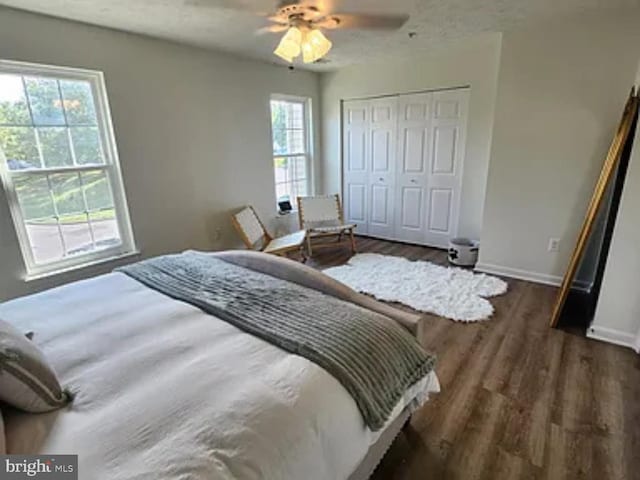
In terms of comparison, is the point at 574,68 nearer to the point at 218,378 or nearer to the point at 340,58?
the point at 340,58

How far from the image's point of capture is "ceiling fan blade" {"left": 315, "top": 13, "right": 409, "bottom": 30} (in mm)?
2606

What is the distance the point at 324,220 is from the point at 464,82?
2.34 meters

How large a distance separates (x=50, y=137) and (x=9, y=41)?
650mm

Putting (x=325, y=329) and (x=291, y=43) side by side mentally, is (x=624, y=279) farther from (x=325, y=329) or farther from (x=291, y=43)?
(x=291, y=43)

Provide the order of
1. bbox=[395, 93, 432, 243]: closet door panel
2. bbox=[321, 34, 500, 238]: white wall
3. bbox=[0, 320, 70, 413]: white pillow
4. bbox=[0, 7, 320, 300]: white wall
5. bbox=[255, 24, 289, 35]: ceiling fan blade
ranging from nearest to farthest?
bbox=[0, 320, 70, 413]: white pillow
bbox=[0, 7, 320, 300]: white wall
bbox=[255, 24, 289, 35]: ceiling fan blade
bbox=[321, 34, 500, 238]: white wall
bbox=[395, 93, 432, 243]: closet door panel

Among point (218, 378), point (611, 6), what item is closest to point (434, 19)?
point (611, 6)

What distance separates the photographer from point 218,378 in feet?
3.59

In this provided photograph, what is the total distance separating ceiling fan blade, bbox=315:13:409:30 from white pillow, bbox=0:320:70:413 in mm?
2705

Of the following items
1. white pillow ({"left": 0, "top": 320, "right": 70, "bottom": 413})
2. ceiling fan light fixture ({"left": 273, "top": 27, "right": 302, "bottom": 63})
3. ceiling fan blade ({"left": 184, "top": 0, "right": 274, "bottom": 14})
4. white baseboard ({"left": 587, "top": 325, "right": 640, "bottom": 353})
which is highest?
ceiling fan blade ({"left": 184, "top": 0, "right": 274, "bottom": 14})

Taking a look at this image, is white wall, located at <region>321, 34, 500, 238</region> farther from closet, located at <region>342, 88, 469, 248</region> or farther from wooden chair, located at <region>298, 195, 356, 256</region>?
wooden chair, located at <region>298, 195, 356, 256</region>

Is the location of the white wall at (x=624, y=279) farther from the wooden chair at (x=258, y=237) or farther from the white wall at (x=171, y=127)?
the white wall at (x=171, y=127)

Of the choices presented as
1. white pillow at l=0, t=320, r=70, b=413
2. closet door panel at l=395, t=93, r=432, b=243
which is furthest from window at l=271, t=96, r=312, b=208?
white pillow at l=0, t=320, r=70, b=413

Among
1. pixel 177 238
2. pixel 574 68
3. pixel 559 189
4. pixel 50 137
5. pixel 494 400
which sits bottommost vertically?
pixel 494 400

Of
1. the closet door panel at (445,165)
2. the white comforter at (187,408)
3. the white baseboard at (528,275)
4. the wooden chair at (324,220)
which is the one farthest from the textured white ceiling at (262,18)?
the white baseboard at (528,275)
